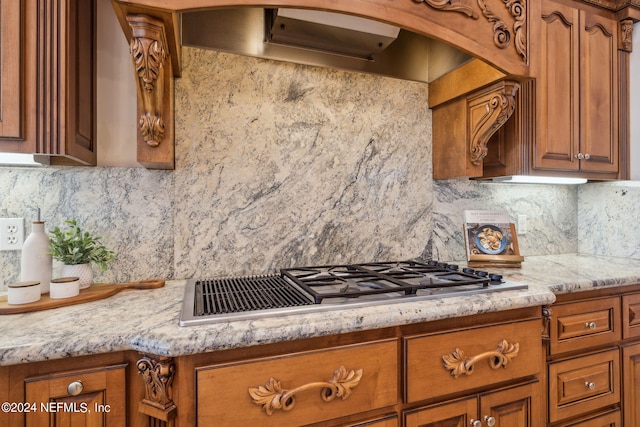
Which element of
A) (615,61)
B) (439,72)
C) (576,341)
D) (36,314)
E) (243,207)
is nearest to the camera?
(36,314)

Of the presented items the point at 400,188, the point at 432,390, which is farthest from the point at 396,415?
the point at 400,188

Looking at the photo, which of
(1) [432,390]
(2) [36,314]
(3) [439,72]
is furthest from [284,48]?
(1) [432,390]

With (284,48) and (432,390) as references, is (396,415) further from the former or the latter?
(284,48)

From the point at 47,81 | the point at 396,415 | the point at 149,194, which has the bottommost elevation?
the point at 396,415

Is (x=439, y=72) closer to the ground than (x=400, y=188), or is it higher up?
higher up

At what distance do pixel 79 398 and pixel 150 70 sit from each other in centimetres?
90

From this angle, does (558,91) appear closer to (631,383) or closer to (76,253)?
(631,383)

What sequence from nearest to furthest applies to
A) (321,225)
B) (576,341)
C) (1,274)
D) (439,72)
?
(1,274), (576,341), (321,225), (439,72)

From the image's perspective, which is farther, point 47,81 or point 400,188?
point 400,188

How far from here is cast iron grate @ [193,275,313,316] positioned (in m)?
0.93

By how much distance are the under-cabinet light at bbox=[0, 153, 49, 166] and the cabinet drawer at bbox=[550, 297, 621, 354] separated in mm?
1874

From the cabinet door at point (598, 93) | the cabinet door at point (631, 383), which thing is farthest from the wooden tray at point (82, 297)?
the cabinet door at point (598, 93)

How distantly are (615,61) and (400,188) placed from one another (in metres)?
1.41

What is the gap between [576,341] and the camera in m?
1.31
